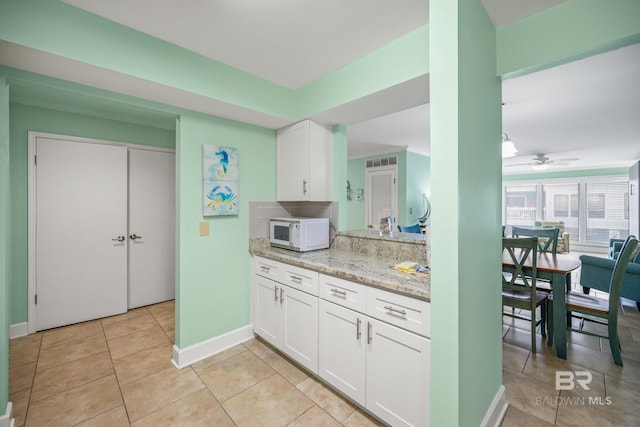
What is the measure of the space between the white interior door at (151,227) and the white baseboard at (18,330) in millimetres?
892

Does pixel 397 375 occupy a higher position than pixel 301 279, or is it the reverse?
pixel 301 279

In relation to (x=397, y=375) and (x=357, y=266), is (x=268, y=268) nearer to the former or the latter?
(x=357, y=266)

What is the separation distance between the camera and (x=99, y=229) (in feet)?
10.2

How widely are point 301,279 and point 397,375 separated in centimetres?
93

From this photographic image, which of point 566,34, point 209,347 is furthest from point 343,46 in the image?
point 209,347

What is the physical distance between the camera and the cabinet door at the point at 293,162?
105 inches

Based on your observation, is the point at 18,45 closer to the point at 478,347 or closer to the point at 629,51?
the point at 478,347

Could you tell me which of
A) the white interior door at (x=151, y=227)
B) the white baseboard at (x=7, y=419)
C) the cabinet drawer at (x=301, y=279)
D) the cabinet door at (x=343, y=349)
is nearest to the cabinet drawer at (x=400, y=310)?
the cabinet door at (x=343, y=349)

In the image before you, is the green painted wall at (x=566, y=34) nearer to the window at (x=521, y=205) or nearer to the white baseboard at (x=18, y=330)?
the white baseboard at (x=18, y=330)

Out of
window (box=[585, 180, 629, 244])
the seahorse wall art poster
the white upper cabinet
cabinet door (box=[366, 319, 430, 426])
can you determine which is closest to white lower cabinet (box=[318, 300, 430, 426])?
cabinet door (box=[366, 319, 430, 426])

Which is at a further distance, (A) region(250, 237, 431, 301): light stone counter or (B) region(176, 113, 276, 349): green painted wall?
(B) region(176, 113, 276, 349): green painted wall

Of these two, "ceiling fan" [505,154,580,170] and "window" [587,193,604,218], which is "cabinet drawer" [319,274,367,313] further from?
"window" [587,193,604,218]

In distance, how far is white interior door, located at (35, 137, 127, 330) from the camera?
9.26 feet

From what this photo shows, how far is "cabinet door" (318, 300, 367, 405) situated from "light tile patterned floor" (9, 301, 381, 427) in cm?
16
